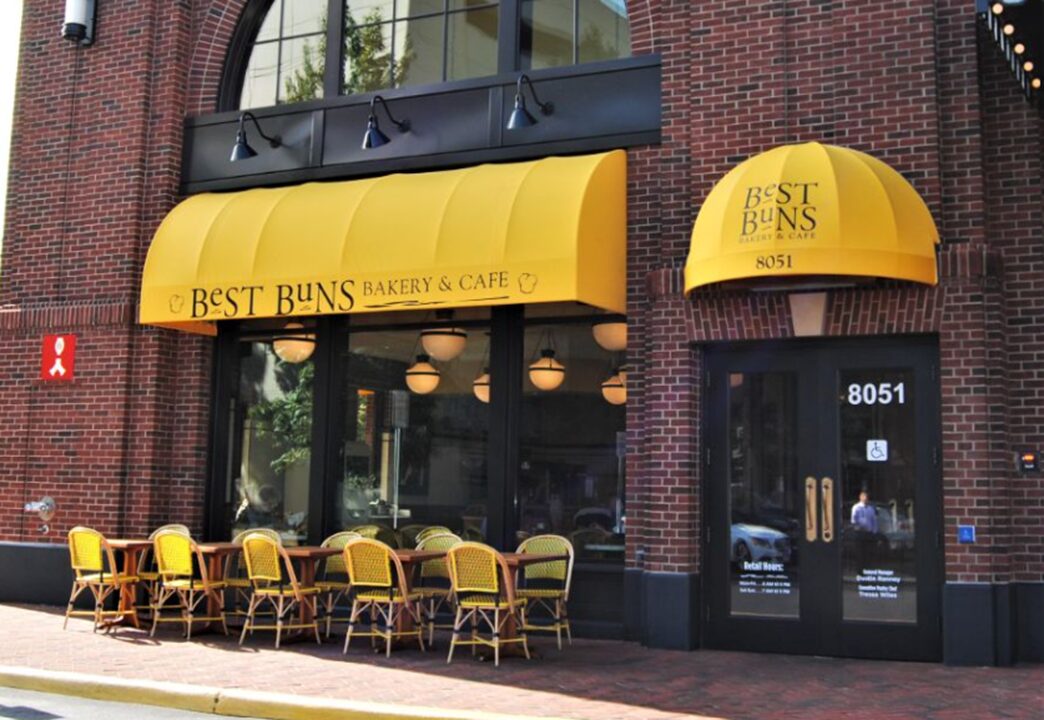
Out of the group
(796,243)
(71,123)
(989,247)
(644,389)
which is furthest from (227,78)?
(989,247)

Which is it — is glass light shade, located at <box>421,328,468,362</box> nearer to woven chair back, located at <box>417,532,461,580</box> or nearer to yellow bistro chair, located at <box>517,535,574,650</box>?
woven chair back, located at <box>417,532,461,580</box>

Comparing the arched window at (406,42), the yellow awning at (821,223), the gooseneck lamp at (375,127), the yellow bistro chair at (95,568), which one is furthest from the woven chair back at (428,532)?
the arched window at (406,42)

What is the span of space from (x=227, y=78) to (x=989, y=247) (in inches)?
349

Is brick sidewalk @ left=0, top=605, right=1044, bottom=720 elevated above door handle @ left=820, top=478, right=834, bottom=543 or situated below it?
below

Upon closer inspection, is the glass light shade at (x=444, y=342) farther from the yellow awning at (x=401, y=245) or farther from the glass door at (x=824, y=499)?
the glass door at (x=824, y=499)

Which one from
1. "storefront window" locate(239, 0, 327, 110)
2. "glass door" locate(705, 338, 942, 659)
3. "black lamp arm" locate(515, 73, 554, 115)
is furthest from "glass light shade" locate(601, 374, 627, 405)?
"storefront window" locate(239, 0, 327, 110)

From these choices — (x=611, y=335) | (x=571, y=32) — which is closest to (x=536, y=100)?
(x=571, y=32)

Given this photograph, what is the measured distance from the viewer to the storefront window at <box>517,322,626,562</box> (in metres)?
11.4

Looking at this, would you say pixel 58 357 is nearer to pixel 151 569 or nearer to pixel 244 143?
pixel 151 569

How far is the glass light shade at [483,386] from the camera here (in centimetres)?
1197

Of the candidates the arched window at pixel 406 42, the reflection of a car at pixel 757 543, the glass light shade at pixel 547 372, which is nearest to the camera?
the reflection of a car at pixel 757 543

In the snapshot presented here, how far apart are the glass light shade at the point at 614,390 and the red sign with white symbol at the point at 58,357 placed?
21.1 feet

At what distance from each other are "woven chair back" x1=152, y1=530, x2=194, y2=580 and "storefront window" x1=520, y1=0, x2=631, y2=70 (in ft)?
19.9

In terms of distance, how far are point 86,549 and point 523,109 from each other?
6203mm
